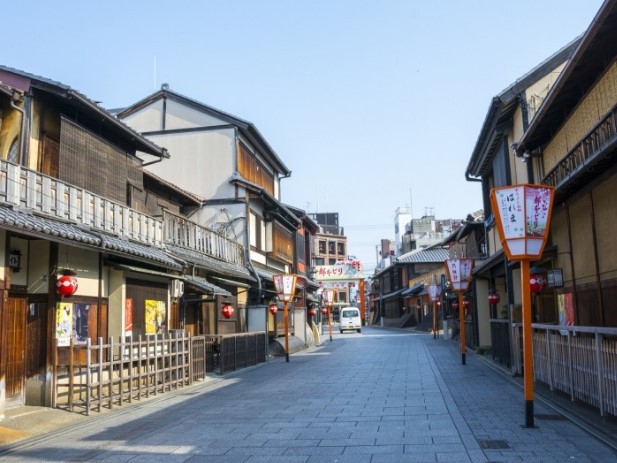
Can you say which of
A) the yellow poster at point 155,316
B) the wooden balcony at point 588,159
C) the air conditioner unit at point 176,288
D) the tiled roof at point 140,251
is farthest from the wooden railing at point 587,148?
the yellow poster at point 155,316

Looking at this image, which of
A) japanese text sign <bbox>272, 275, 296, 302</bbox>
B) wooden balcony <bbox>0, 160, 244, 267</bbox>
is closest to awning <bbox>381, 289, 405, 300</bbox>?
japanese text sign <bbox>272, 275, 296, 302</bbox>

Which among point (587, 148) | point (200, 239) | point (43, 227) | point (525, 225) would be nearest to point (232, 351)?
point (200, 239)

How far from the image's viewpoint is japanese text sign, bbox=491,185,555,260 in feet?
32.0

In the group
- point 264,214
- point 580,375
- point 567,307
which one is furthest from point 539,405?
point 264,214

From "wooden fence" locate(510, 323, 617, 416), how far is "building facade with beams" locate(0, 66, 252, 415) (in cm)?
903

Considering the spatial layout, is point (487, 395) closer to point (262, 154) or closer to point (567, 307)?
point (567, 307)

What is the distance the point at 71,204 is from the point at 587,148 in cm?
1038

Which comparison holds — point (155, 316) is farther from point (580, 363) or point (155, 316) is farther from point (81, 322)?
point (580, 363)

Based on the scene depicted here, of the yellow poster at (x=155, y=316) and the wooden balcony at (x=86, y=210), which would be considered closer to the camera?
the wooden balcony at (x=86, y=210)

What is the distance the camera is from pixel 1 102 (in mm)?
11977

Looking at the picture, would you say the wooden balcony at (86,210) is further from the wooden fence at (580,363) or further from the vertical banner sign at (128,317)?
the wooden fence at (580,363)

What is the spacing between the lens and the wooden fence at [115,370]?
11.8 m

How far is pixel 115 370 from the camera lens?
42.6ft

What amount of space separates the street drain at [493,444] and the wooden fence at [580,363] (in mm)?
1824
